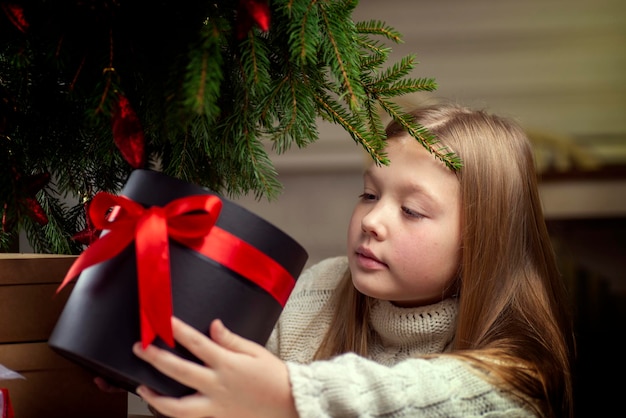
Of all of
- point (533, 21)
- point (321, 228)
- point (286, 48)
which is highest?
point (533, 21)

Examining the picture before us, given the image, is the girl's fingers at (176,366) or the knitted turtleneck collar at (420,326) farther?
the knitted turtleneck collar at (420,326)

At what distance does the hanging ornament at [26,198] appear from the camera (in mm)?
684

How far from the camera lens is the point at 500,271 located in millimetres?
942

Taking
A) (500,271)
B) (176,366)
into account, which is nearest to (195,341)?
(176,366)

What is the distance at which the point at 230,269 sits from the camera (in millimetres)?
647

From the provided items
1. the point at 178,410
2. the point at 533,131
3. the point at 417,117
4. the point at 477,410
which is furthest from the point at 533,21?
the point at 178,410

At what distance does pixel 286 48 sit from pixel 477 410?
17.6 inches

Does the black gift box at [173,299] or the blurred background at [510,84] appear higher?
the blurred background at [510,84]

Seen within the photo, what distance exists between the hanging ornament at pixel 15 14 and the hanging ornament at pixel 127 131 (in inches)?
4.4

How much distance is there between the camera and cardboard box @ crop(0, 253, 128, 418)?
2.61 ft

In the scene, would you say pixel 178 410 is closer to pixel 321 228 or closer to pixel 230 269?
pixel 230 269

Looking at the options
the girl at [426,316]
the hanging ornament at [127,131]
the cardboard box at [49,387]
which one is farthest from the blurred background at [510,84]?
the hanging ornament at [127,131]

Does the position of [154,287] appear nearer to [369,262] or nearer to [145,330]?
[145,330]

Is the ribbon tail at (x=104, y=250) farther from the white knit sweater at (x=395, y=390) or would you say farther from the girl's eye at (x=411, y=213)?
the girl's eye at (x=411, y=213)
